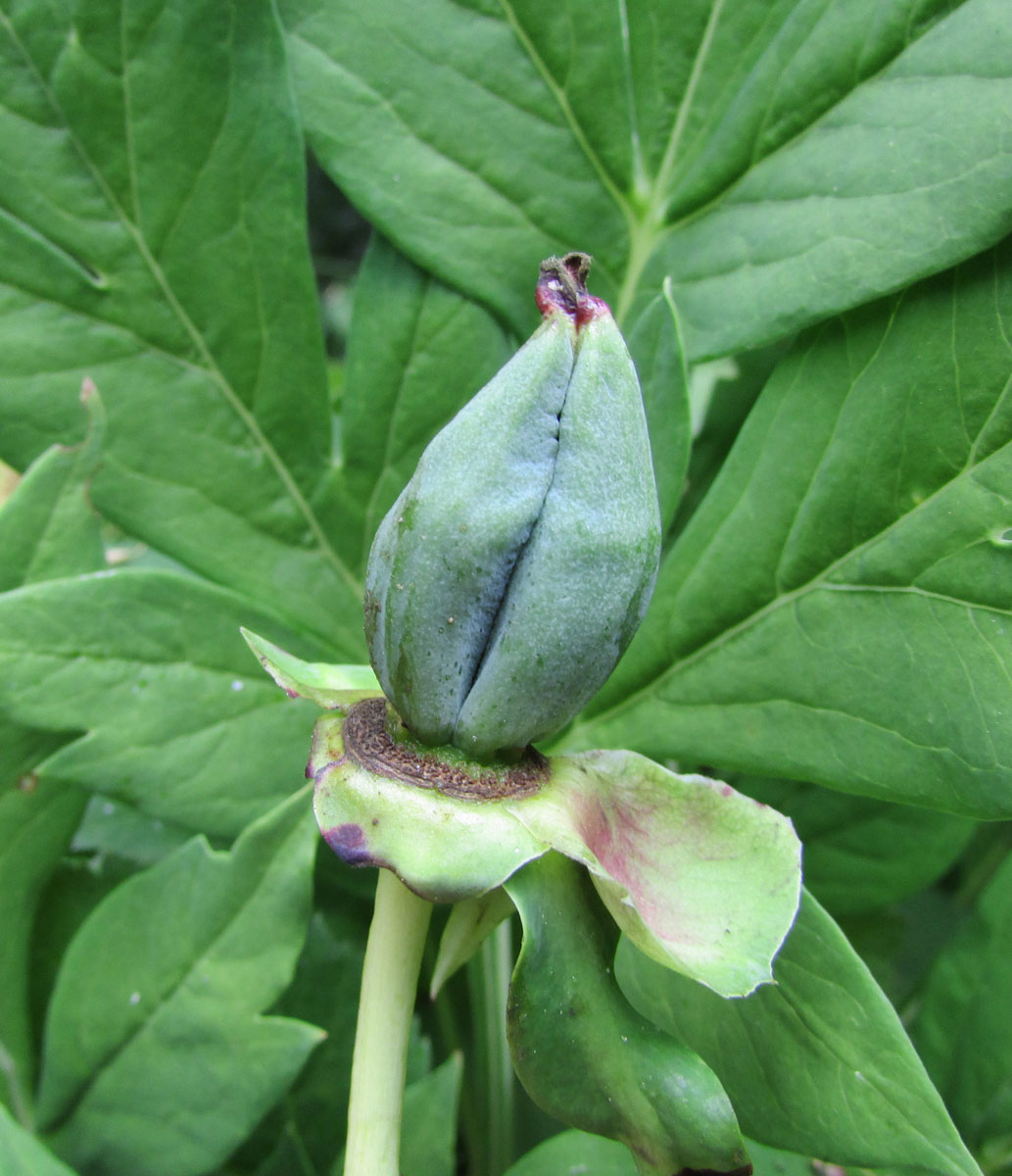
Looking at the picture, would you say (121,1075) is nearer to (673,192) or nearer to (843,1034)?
(843,1034)

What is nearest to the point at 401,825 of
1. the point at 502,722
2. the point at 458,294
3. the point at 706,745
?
the point at 502,722

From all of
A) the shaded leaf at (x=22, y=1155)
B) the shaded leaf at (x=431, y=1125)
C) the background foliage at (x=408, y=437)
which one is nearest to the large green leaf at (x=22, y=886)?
the background foliage at (x=408, y=437)

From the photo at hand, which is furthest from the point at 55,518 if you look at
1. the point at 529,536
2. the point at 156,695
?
the point at 529,536

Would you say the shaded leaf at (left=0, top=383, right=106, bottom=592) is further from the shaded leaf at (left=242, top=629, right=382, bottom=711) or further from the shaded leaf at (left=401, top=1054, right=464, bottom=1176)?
the shaded leaf at (left=401, top=1054, right=464, bottom=1176)

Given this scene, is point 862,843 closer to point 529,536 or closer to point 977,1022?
point 977,1022

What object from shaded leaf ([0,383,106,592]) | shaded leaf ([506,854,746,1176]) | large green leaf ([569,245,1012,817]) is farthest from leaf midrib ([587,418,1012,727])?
shaded leaf ([0,383,106,592])

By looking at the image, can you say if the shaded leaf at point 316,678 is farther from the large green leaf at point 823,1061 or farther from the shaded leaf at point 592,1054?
the large green leaf at point 823,1061
